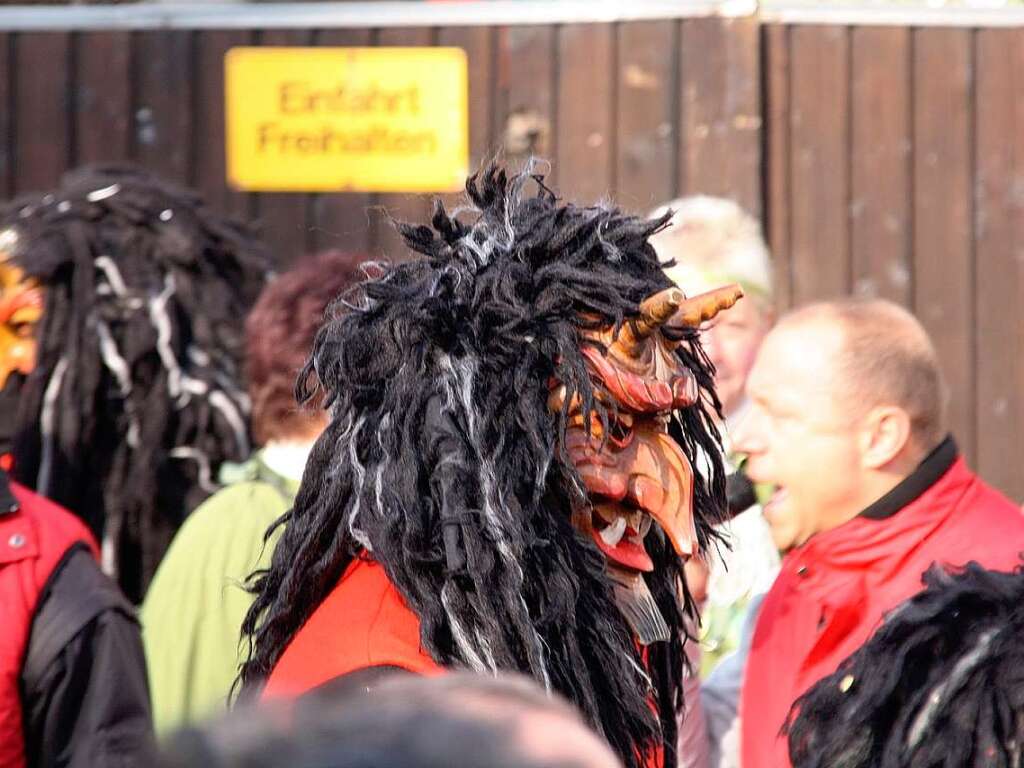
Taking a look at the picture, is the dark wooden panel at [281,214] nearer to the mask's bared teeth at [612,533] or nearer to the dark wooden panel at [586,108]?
the dark wooden panel at [586,108]

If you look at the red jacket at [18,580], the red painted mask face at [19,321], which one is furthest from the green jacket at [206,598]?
the red painted mask face at [19,321]

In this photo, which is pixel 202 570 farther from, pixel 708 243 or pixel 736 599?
pixel 708 243

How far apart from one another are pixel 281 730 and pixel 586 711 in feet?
3.42

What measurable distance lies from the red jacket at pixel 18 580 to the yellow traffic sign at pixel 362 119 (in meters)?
→ 2.48

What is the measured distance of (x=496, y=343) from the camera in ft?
6.46

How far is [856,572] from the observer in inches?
111

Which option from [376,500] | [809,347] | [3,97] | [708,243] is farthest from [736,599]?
[3,97]

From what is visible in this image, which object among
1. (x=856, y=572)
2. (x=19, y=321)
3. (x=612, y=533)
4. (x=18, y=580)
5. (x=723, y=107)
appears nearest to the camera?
(x=612, y=533)

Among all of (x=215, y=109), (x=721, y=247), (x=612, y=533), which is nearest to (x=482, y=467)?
(x=612, y=533)

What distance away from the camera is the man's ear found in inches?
118

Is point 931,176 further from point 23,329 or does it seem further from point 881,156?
point 23,329

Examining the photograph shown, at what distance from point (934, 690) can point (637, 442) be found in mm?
494

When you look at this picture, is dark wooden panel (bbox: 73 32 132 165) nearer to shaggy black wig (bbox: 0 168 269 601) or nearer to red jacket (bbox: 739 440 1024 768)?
shaggy black wig (bbox: 0 168 269 601)

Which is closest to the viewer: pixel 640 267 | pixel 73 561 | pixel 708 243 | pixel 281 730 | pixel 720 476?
pixel 281 730
